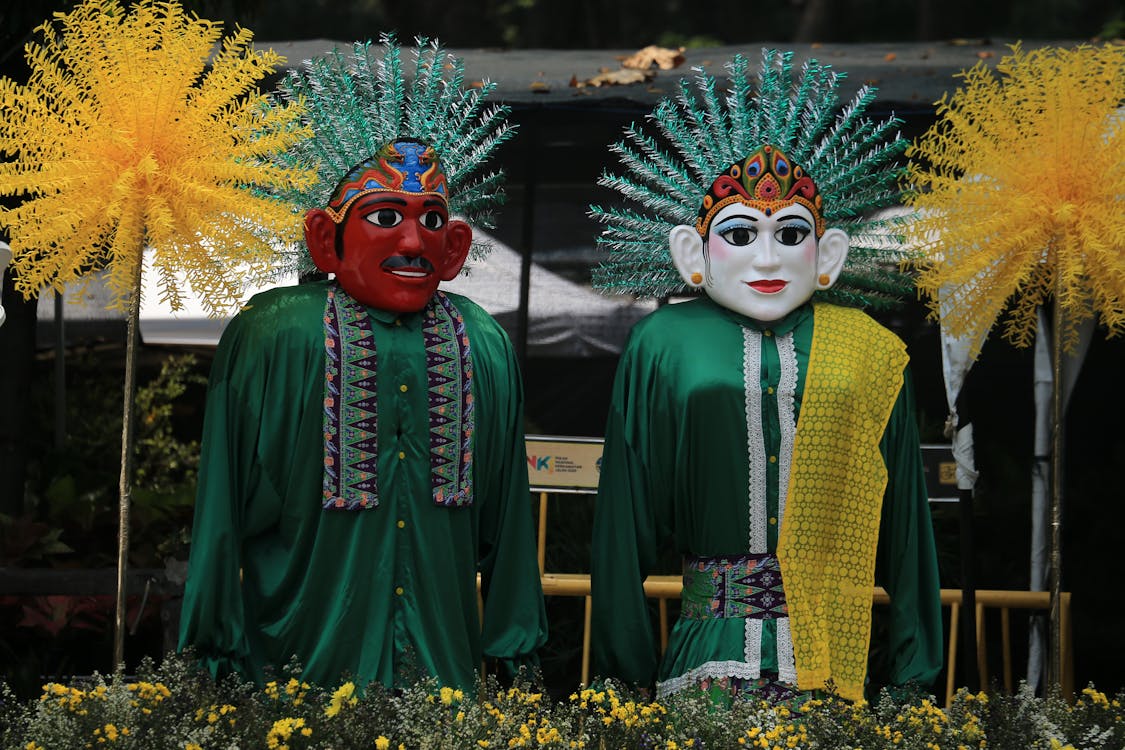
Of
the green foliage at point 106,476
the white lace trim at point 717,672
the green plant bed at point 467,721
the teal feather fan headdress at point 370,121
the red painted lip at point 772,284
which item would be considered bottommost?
the green plant bed at point 467,721

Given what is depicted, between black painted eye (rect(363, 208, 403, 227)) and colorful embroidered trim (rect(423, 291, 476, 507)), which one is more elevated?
black painted eye (rect(363, 208, 403, 227))

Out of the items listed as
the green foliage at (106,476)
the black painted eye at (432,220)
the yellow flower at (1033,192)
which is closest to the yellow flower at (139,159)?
the black painted eye at (432,220)

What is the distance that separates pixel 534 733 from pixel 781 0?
14.2 meters

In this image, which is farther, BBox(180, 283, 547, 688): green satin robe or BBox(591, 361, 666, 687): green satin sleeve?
BBox(591, 361, 666, 687): green satin sleeve

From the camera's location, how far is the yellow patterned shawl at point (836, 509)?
414 centimetres


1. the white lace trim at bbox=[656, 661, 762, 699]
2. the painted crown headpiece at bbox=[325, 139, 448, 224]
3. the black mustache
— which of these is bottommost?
the white lace trim at bbox=[656, 661, 762, 699]

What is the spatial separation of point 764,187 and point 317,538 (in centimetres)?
149

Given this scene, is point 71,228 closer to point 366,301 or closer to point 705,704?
point 366,301

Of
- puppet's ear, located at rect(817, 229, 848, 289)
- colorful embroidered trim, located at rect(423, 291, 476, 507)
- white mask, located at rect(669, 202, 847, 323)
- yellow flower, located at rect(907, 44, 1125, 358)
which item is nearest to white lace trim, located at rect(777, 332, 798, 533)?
white mask, located at rect(669, 202, 847, 323)

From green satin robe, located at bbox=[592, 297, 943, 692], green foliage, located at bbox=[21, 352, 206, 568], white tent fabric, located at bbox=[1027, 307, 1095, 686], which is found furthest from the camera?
green foliage, located at bbox=[21, 352, 206, 568]

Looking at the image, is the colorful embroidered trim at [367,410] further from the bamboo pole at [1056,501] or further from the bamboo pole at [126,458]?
the bamboo pole at [1056,501]

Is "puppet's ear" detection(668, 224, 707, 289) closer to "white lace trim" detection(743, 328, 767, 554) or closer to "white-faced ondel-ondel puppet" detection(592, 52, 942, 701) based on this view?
"white-faced ondel-ondel puppet" detection(592, 52, 942, 701)

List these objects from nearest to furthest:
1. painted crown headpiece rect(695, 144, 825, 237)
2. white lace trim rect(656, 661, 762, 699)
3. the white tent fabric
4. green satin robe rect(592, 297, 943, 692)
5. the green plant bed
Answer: the green plant bed, white lace trim rect(656, 661, 762, 699), green satin robe rect(592, 297, 943, 692), painted crown headpiece rect(695, 144, 825, 237), the white tent fabric

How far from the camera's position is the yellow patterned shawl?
4.14 m
